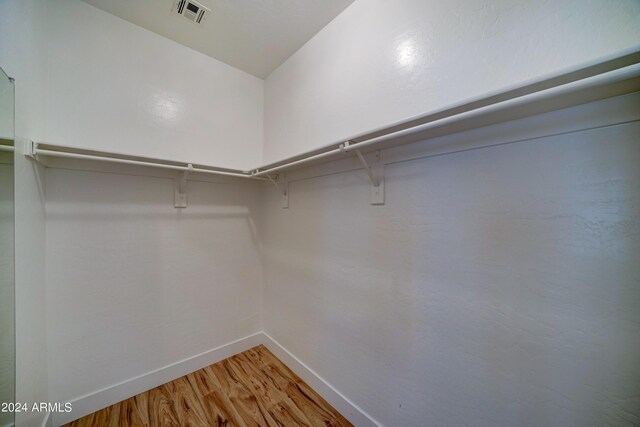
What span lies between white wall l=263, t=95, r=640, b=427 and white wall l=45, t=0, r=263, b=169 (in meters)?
1.18

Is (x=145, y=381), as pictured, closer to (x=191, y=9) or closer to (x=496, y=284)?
(x=496, y=284)

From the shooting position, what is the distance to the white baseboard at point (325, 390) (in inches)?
49.1

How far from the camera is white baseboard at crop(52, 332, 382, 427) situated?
1273 millimetres

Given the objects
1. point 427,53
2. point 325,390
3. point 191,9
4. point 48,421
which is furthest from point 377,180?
point 48,421

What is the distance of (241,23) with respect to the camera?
1.48m

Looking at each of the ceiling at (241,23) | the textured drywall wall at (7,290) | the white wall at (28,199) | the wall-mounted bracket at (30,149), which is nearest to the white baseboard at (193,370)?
the white wall at (28,199)

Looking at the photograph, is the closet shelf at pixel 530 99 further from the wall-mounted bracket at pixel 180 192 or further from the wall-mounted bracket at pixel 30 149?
the wall-mounted bracket at pixel 180 192

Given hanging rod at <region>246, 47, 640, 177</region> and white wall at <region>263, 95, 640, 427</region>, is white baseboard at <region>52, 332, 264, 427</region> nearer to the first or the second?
white wall at <region>263, 95, 640, 427</region>

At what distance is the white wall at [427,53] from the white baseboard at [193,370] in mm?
1566

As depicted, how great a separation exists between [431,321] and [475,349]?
17 centimetres

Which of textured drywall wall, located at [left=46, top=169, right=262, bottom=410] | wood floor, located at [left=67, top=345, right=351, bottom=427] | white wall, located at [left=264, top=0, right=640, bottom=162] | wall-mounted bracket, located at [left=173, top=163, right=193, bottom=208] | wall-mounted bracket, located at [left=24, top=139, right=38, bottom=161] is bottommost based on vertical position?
wood floor, located at [left=67, top=345, right=351, bottom=427]

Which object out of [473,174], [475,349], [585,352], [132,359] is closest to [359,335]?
[475,349]

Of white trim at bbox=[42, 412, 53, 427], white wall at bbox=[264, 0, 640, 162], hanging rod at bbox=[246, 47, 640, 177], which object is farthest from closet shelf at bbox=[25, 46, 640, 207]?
white trim at bbox=[42, 412, 53, 427]

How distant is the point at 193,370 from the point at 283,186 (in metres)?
1.58
